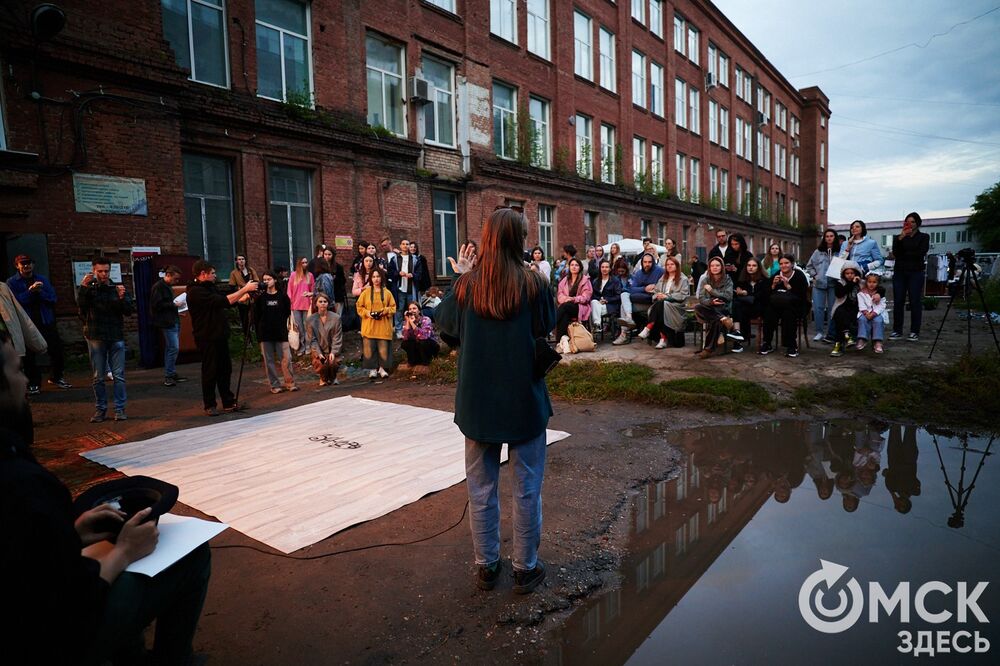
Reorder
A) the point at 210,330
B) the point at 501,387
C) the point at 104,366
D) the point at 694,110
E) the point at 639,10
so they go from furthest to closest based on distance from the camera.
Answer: the point at 694,110 → the point at 639,10 → the point at 210,330 → the point at 104,366 → the point at 501,387

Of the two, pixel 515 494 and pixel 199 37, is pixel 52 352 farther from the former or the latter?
pixel 515 494

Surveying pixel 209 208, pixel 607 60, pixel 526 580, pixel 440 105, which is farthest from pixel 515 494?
pixel 607 60

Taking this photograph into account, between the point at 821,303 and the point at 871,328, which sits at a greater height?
the point at 821,303

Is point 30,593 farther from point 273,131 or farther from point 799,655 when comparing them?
point 273,131

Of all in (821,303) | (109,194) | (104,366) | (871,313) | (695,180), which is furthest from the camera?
(695,180)

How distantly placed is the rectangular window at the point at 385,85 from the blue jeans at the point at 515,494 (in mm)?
15037

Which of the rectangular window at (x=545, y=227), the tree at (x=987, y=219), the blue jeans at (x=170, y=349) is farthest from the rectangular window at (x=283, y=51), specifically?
the tree at (x=987, y=219)

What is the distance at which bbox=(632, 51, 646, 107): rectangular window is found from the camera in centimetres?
2679

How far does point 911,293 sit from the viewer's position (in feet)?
31.6

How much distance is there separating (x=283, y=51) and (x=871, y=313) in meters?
14.2

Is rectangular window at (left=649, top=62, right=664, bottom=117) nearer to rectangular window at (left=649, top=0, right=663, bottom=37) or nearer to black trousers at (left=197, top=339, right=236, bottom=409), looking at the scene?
rectangular window at (left=649, top=0, right=663, bottom=37)

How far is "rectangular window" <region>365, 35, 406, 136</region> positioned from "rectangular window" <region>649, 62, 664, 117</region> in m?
15.6

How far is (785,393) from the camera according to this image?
7.43 metres

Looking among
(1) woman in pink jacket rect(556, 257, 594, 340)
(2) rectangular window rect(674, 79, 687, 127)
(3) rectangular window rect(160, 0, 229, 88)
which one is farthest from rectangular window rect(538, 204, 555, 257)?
(2) rectangular window rect(674, 79, 687, 127)
